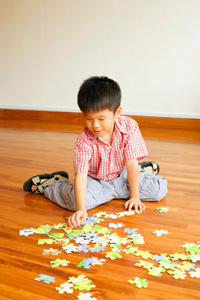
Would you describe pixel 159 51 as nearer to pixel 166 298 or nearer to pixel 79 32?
pixel 79 32

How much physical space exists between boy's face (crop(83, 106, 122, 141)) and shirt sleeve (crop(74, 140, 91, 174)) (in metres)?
0.11

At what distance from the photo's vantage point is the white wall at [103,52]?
3.82 meters

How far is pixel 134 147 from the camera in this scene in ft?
6.48

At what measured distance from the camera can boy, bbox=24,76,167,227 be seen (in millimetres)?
1774

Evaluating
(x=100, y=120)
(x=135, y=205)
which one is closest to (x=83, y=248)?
(x=135, y=205)

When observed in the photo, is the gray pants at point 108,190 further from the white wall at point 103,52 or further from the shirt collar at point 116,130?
the white wall at point 103,52

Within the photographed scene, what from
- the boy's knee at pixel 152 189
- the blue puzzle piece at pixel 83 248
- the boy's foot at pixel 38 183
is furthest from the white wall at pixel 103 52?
the blue puzzle piece at pixel 83 248

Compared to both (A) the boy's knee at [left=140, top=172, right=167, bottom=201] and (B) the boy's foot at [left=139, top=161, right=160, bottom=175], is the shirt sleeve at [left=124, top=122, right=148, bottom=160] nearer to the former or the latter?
(A) the boy's knee at [left=140, top=172, right=167, bottom=201]

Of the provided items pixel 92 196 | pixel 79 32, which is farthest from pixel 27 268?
pixel 79 32

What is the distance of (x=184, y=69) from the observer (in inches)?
151

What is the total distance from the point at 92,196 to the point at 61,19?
294 centimetres

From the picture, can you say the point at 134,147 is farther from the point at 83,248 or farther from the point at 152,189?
the point at 83,248

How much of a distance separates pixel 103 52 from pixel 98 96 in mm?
2571

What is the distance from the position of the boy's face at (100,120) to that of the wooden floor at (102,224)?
390mm
